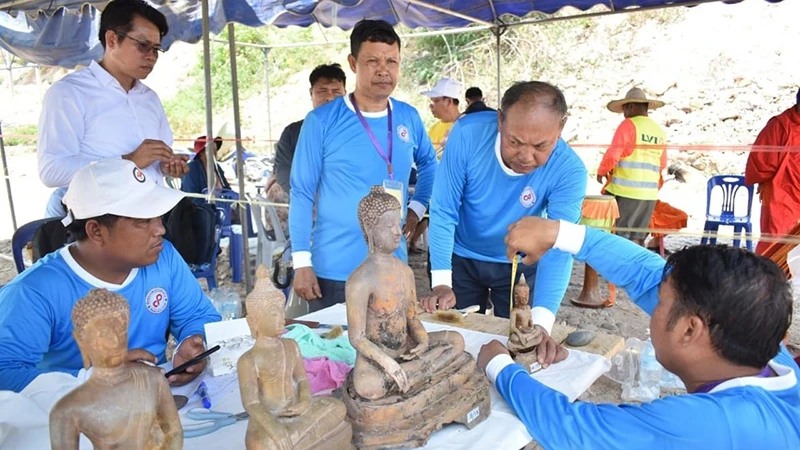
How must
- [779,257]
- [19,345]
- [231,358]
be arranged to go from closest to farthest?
[19,345]
[231,358]
[779,257]

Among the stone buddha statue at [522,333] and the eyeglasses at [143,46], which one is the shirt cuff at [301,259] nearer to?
the stone buddha statue at [522,333]

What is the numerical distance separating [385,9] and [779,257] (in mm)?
4767

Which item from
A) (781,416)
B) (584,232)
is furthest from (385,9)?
(781,416)

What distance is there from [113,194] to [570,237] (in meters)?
1.55

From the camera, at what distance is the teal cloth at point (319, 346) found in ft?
→ 6.66

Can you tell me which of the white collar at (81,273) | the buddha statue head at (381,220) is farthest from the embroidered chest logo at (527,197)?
the white collar at (81,273)

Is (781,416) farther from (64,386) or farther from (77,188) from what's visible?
(77,188)

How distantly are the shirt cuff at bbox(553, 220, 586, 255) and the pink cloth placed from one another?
0.88 meters

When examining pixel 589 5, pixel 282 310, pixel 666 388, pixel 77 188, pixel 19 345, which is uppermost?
pixel 589 5

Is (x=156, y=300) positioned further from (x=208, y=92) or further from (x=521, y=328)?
(x=208, y=92)

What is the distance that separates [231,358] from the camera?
1.95 m

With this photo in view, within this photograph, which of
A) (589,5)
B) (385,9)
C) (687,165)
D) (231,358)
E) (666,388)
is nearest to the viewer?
(231,358)

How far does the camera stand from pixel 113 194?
1761 mm

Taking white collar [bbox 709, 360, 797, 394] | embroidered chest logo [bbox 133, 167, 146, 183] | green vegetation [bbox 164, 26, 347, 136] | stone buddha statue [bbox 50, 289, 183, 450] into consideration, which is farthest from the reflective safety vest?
green vegetation [bbox 164, 26, 347, 136]
